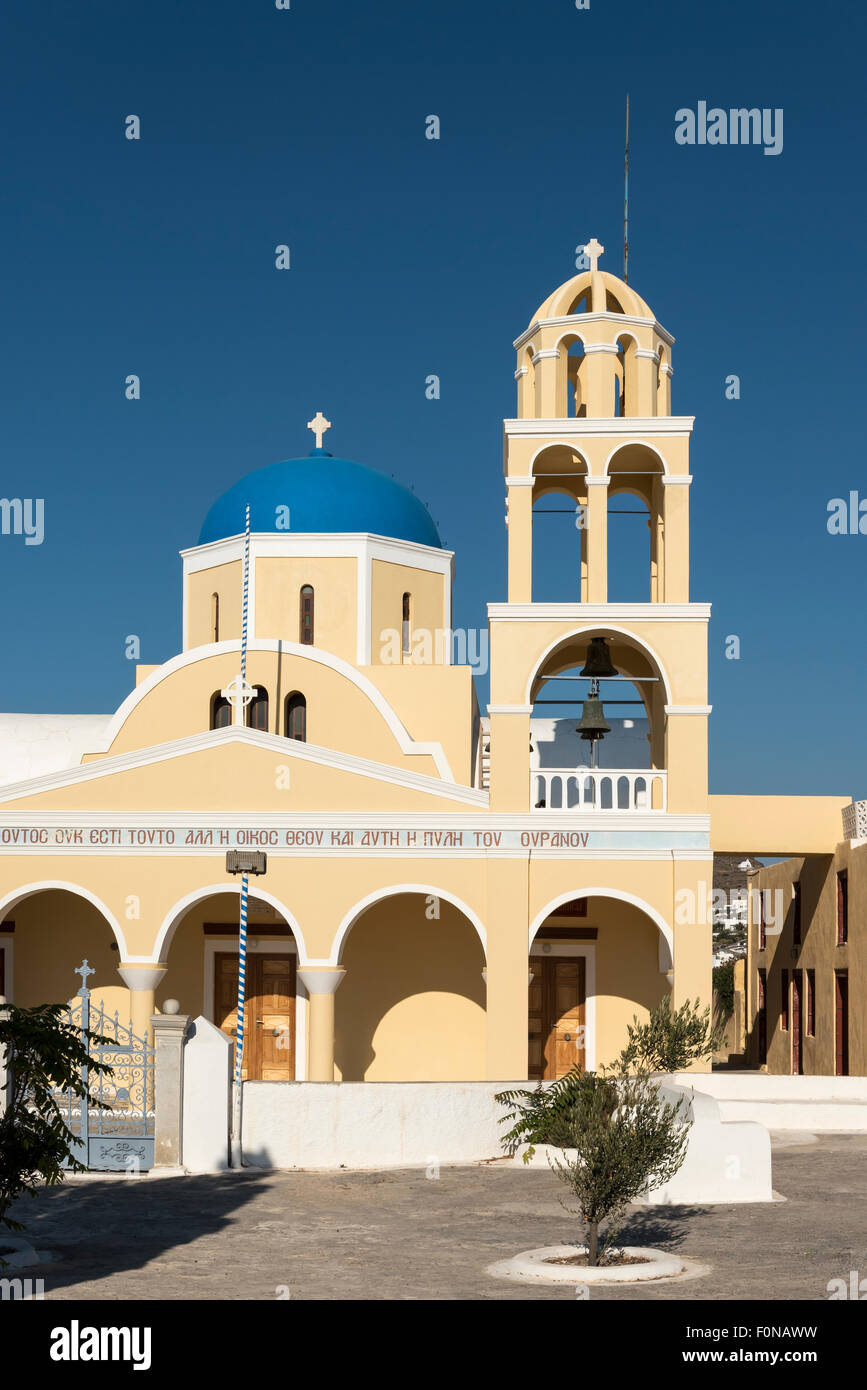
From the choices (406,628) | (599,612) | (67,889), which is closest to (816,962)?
(599,612)

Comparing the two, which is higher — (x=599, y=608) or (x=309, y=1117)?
(x=599, y=608)

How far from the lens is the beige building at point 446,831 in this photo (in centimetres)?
1977

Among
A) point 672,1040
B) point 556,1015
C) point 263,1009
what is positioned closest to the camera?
point 672,1040

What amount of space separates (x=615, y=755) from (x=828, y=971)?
5.03 meters

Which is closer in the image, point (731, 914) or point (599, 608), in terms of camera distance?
point (599, 608)

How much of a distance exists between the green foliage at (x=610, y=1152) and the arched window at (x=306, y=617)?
582 inches

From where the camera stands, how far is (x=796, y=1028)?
26750mm

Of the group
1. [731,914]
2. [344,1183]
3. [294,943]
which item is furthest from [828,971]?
[731,914]

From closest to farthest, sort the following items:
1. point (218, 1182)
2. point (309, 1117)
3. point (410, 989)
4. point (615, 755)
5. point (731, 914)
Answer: point (218, 1182) → point (309, 1117) → point (410, 989) → point (615, 755) → point (731, 914)

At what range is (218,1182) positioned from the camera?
547 inches

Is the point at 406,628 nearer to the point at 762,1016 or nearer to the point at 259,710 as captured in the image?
the point at 259,710

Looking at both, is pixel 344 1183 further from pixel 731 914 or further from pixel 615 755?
pixel 731 914

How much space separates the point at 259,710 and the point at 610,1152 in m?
13.5

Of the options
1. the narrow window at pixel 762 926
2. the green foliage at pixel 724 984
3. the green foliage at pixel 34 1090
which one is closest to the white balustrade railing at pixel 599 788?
the green foliage at pixel 34 1090
